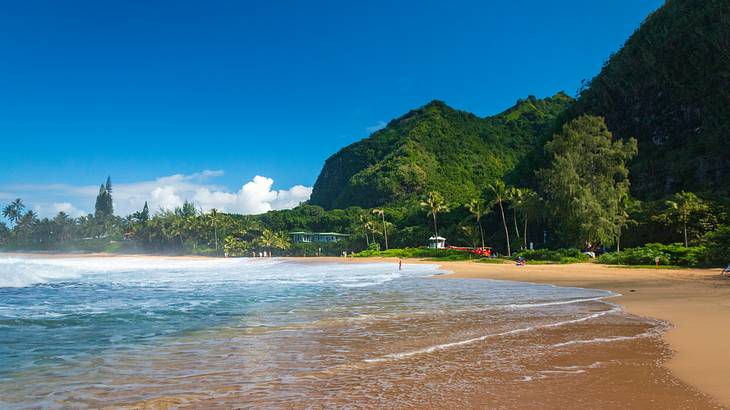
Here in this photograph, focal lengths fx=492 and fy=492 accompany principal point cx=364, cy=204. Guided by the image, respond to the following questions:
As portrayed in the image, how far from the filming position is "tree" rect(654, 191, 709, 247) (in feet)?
140

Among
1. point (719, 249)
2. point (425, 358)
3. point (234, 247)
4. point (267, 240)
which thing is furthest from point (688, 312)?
point (234, 247)

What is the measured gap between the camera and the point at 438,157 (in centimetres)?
16750

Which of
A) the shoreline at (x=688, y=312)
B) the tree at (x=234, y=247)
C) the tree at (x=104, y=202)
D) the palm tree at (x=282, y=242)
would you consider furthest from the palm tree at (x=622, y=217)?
the tree at (x=104, y=202)

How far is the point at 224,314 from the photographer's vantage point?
15812mm

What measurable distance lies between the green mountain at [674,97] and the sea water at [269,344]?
5124cm

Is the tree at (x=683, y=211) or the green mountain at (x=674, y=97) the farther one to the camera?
the green mountain at (x=674, y=97)

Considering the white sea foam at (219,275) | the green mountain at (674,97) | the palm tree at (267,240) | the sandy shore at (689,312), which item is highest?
the green mountain at (674,97)

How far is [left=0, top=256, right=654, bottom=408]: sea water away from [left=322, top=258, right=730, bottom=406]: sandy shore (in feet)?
3.66

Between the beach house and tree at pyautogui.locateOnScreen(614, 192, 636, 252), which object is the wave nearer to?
tree at pyautogui.locateOnScreen(614, 192, 636, 252)

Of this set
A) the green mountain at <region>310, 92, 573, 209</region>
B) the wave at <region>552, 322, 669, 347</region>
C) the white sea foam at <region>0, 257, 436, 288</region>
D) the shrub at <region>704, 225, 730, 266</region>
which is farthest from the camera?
the green mountain at <region>310, 92, 573, 209</region>

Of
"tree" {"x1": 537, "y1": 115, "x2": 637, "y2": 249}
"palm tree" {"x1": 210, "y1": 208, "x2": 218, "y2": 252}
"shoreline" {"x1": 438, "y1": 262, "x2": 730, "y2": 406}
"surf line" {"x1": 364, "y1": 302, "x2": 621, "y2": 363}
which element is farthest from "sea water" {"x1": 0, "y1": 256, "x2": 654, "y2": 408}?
"palm tree" {"x1": 210, "y1": 208, "x2": 218, "y2": 252}

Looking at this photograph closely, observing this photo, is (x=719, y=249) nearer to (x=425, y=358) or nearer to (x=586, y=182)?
(x=586, y=182)

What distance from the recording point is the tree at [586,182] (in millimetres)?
43531

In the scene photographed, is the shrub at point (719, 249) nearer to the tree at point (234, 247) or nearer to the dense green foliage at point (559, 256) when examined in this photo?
the dense green foliage at point (559, 256)
